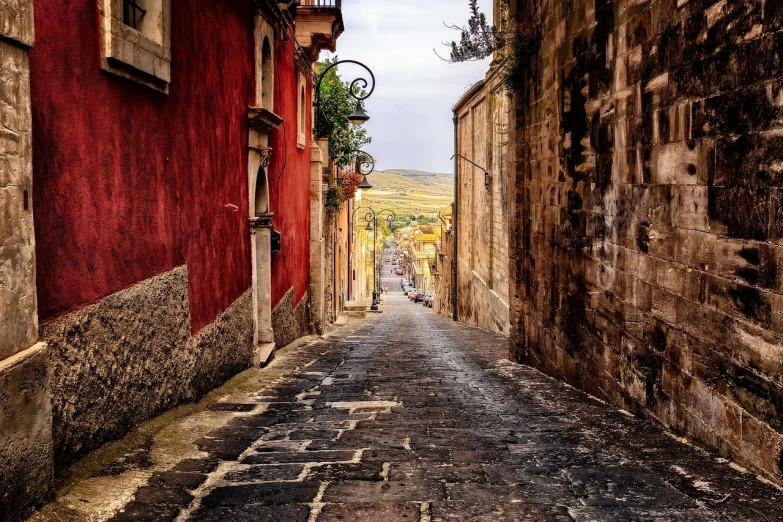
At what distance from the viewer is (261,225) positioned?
10.6 meters

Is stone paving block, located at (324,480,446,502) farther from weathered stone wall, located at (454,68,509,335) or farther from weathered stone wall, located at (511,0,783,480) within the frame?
weathered stone wall, located at (454,68,509,335)

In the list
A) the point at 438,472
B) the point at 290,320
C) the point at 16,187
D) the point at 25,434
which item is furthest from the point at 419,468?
the point at 290,320

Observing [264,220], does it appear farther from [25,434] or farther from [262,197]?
[25,434]

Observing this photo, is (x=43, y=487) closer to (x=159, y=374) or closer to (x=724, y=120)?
(x=159, y=374)

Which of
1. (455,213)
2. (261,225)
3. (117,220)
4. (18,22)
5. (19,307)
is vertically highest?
(18,22)

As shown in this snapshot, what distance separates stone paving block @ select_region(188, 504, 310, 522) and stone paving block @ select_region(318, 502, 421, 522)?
0.36 feet

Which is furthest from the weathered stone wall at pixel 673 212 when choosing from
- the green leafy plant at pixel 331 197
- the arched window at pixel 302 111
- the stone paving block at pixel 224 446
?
the green leafy plant at pixel 331 197

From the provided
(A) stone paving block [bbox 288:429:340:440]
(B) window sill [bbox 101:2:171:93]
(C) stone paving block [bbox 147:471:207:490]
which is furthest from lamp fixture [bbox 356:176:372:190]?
(C) stone paving block [bbox 147:471:207:490]

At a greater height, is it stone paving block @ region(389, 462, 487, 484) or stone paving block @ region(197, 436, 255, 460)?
stone paving block @ region(389, 462, 487, 484)

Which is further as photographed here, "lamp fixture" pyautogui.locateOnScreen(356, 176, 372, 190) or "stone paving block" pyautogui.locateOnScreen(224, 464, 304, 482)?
"lamp fixture" pyautogui.locateOnScreen(356, 176, 372, 190)

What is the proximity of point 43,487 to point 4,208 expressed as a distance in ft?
4.13

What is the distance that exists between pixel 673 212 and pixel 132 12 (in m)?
4.09

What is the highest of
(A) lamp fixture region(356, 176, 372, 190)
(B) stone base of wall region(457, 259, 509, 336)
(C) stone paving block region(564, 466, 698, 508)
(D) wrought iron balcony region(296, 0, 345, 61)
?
(D) wrought iron balcony region(296, 0, 345, 61)

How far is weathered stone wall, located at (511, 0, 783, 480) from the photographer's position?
3.97 meters
